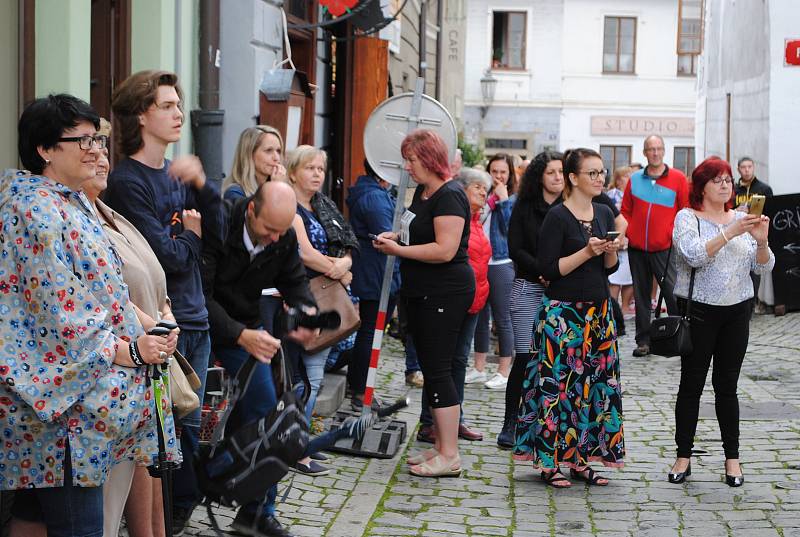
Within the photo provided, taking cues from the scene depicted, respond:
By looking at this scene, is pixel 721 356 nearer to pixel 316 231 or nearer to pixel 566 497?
pixel 566 497

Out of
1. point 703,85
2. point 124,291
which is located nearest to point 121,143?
point 124,291

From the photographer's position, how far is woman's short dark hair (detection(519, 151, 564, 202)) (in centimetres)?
820

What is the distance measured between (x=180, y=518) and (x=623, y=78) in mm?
35505

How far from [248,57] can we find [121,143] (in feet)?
11.9

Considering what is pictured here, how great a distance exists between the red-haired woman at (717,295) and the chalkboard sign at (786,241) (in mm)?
6971

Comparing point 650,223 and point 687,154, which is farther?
point 687,154

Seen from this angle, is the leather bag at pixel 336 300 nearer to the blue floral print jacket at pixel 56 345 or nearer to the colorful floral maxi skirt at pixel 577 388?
the colorful floral maxi skirt at pixel 577 388

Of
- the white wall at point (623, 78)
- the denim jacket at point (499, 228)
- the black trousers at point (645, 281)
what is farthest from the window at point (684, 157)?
the denim jacket at point (499, 228)

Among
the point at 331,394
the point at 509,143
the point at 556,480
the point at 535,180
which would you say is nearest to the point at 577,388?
the point at 556,480

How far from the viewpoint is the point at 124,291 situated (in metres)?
4.08

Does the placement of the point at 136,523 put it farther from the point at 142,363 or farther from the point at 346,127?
the point at 346,127

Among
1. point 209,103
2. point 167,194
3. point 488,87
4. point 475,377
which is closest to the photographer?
point 167,194

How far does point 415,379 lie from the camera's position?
9.93 metres

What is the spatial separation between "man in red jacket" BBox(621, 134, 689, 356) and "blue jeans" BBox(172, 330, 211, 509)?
7250 millimetres
